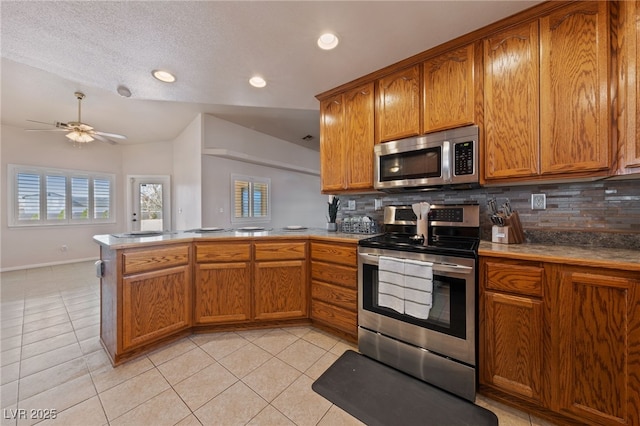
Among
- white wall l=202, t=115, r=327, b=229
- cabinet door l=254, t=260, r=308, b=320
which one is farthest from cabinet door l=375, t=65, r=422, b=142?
white wall l=202, t=115, r=327, b=229

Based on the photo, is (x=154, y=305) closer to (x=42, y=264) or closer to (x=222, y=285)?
(x=222, y=285)

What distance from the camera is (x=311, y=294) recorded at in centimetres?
236

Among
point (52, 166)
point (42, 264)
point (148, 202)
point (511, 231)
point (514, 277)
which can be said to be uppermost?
point (52, 166)

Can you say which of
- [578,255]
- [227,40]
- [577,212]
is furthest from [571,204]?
[227,40]

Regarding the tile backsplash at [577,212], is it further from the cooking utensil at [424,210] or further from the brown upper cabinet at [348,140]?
the brown upper cabinet at [348,140]

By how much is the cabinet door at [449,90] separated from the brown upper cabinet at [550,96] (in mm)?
111

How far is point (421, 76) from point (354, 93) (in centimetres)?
66

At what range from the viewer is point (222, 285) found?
2.27 m

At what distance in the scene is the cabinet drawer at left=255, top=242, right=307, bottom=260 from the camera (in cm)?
231

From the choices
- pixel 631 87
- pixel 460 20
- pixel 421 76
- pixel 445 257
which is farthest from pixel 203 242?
pixel 631 87

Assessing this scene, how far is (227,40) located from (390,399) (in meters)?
2.69

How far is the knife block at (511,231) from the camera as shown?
1704 mm

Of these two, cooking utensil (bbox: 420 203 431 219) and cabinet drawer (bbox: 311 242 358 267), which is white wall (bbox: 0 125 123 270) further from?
cooking utensil (bbox: 420 203 431 219)

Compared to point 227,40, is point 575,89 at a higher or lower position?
lower
